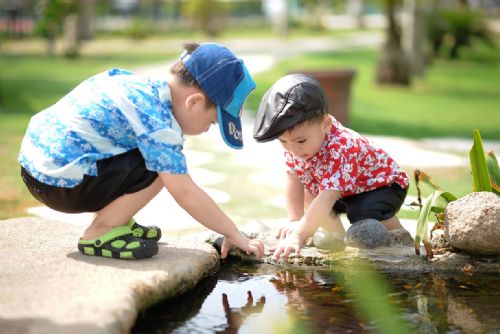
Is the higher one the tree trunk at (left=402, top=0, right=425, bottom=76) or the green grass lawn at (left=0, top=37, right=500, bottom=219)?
the tree trunk at (left=402, top=0, right=425, bottom=76)

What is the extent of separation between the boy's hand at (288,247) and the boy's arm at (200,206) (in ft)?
0.53

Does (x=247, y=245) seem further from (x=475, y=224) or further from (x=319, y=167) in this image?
(x=475, y=224)

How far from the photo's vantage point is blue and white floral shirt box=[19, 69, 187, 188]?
9.71ft

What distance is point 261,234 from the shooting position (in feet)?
11.9

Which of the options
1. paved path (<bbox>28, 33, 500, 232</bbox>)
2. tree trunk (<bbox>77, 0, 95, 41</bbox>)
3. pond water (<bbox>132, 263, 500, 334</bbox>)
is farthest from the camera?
tree trunk (<bbox>77, 0, 95, 41</bbox>)

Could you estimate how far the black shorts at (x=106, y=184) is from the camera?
9.92ft

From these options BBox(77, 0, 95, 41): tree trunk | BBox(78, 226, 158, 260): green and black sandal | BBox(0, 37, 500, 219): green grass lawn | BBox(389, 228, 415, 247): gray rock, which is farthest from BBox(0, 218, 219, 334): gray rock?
BBox(77, 0, 95, 41): tree trunk

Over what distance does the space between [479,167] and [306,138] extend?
716mm

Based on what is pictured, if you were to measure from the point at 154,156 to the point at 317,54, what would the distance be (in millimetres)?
17112

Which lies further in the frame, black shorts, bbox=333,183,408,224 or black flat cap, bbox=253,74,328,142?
black shorts, bbox=333,183,408,224

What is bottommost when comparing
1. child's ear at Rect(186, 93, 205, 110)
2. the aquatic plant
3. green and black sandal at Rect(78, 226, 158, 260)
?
green and black sandal at Rect(78, 226, 158, 260)

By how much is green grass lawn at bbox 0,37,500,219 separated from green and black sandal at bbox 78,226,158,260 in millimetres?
1504

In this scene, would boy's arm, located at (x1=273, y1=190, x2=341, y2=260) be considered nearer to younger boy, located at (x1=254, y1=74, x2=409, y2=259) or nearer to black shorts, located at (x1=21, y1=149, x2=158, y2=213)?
younger boy, located at (x1=254, y1=74, x2=409, y2=259)

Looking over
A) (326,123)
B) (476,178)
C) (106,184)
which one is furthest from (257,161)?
(106,184)
